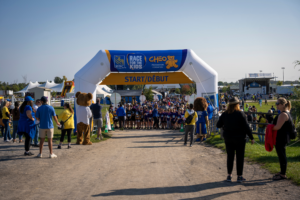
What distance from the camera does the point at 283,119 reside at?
4.97 metres

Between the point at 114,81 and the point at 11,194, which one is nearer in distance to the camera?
the point at 11,194

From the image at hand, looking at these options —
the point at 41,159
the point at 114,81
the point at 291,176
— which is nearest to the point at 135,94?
the point at 114,81

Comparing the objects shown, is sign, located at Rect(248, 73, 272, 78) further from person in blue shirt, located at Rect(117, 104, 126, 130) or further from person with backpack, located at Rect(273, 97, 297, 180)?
person with backpack, located at Rect(273, 97, 297, 180)

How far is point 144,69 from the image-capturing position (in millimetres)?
13430

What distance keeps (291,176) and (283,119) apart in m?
1.17

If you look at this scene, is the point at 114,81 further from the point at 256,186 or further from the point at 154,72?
the point at 256,186

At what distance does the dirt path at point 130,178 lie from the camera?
4.36m

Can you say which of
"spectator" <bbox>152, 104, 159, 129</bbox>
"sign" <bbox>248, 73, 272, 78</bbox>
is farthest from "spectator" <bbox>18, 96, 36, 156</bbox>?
"sign" <bbox>248, 73, 272, 78</bbox>

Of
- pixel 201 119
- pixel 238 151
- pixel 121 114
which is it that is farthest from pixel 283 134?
pixel 121 114

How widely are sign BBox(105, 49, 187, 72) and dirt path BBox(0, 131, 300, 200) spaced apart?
604cm

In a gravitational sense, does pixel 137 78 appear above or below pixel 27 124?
above

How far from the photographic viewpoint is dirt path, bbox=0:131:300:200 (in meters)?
4.36

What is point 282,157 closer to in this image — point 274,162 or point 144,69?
point 274,162

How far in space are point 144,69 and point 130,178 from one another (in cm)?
870
